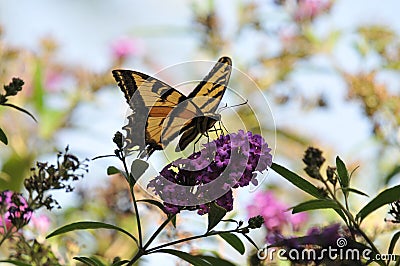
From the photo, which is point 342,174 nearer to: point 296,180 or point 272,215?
point 296,180

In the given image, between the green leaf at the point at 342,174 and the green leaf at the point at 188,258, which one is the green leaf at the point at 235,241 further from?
the green leaf at the point at 342,174

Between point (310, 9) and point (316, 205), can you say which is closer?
point (316, 205)

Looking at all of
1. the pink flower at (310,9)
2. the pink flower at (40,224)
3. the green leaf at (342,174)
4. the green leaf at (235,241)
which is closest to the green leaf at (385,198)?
the green leaf at (342,174)

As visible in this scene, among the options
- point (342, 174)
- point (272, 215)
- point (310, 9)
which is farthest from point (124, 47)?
point (342, 174)

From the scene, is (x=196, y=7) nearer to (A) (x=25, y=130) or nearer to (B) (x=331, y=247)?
(A) (x=25, y=130)

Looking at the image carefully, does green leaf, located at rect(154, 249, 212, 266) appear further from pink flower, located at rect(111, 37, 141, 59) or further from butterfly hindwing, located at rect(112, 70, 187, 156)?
pink flower, located at rect(111, 37, 141, 59)
